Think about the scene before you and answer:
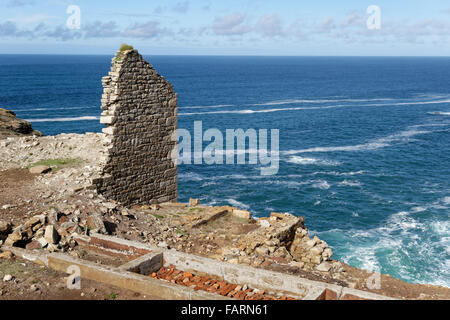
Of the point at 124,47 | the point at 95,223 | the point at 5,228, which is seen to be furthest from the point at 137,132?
the point at 5,228

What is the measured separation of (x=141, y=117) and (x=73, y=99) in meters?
67.6

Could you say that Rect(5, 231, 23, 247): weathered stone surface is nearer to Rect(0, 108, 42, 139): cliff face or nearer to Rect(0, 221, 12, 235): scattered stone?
Rect(0, 221, 12, 235): scattered stone

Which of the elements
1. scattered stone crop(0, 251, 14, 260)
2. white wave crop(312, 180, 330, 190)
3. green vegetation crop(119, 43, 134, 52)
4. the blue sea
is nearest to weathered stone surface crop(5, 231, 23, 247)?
scattered stone crop(0, 251, 14, 260)

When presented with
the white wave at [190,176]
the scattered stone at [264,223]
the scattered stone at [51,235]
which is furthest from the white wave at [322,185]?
the scattered stone at [51,235]

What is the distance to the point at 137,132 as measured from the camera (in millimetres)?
17609

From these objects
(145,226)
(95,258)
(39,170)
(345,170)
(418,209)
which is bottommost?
(418,209)

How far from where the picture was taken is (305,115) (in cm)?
6800

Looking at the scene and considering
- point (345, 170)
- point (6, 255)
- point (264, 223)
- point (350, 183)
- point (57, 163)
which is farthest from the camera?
point (345, 170)

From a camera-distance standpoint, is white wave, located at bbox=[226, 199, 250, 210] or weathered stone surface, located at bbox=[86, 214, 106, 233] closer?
weathered stone surface, located at bbox=[86, 214, 106, 233]
